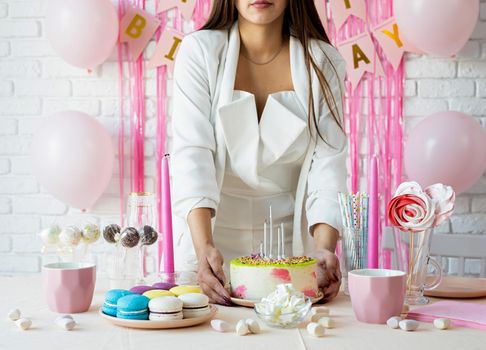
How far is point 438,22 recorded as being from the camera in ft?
9.16

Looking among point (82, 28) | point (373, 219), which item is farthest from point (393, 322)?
point (82, 28)

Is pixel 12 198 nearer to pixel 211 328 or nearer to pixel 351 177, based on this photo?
pixel 351 177

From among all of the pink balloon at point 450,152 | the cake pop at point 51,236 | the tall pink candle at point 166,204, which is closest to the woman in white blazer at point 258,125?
the tall pink candle at point 166,204

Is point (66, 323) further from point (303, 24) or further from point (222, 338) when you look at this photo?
point (303, 24)

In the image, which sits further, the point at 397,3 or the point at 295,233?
the point at 397,3

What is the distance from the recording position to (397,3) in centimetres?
296

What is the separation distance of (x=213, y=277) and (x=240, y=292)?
73 millimetres

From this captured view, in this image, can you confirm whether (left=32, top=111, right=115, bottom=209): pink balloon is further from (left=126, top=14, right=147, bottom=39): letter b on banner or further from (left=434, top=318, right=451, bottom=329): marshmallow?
(left=434, top=318, right=451, bottom=329): marshmallow

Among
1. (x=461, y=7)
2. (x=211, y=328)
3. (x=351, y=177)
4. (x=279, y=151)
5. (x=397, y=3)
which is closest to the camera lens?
(x=211, y=328)

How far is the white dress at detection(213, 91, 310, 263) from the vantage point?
1.74 m

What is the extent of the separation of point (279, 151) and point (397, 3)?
57.9 inches

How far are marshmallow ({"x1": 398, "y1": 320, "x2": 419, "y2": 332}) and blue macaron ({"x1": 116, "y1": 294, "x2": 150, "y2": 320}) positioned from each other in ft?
1.24

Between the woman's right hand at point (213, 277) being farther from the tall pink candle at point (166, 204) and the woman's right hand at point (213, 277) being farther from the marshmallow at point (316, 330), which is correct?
the marshmallow at point (316, 330)

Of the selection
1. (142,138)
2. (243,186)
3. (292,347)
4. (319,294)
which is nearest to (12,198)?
(142,138)
